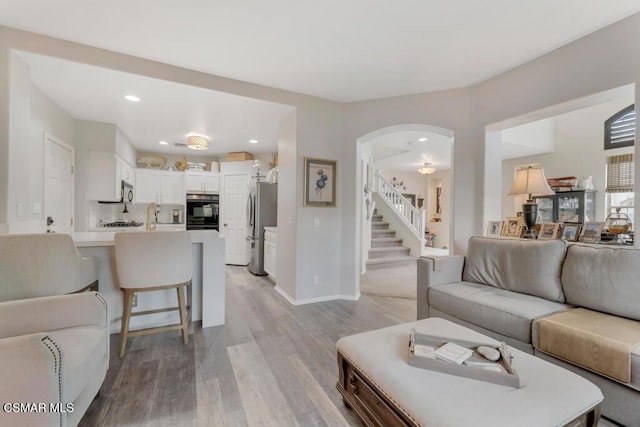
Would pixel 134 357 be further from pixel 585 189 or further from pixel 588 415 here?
pixel 585 189

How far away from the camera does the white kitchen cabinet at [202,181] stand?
232 inches

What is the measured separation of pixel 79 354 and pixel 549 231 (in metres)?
3.64

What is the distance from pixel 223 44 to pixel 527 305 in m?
3.27

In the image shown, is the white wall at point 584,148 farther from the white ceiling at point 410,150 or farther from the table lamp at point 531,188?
→ the table lamp at point 531,188

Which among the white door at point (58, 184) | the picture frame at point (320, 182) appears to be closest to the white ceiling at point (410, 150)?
the picture frame at point (320, 182)

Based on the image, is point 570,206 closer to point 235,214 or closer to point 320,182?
point 320,182

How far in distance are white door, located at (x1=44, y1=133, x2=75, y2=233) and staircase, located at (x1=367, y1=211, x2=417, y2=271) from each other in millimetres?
4947

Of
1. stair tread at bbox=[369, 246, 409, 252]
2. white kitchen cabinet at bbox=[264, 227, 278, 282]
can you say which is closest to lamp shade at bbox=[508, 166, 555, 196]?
white kitchen cabinet at bbox=[264, 227, 278, 282]

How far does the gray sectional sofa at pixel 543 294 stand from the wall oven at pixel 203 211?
472 cm

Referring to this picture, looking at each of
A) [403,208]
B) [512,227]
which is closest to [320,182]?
[512,227]


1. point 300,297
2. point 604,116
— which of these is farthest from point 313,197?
point 604,116

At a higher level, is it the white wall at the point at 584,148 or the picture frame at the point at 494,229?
the white wall at the point at 584,148

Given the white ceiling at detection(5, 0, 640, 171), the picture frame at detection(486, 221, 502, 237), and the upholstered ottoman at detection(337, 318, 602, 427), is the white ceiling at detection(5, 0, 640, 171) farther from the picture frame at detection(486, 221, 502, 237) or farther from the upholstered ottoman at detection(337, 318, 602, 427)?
the upholstered ottoman at detection(337, 318, 602, 427)

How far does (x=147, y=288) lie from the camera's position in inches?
87.3
